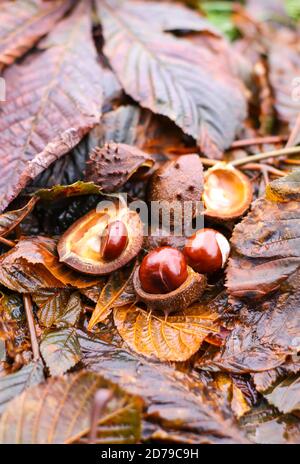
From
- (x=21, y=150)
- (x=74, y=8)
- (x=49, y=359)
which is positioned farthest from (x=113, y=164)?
(x=74, y=8)

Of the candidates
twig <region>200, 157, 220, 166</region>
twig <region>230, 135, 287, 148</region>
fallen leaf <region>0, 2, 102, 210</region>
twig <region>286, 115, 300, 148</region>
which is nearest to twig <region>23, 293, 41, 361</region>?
fallen leaf <region>0, 2, 102, 210</region>

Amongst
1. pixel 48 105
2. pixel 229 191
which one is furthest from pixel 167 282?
pixel 48 105

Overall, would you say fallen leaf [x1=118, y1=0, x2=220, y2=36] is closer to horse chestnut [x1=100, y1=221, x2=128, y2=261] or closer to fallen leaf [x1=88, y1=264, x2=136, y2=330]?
horse chestnut [x1=100, y1=221, x2=128, y2=261]

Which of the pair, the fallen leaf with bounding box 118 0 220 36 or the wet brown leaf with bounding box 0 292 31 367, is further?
the fallen leaf with bounding box 118 0 220 36

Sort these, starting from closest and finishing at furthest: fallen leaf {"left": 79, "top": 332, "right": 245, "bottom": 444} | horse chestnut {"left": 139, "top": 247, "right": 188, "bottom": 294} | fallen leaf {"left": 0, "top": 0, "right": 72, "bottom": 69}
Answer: fallen leaf {"left": 79, "top": 332, "right": 245, "bottom": 444} → horse chestnut {"left": 139, "top": 247, "right": 188, "bottom": 294} → fallen leaf {"left": 0, "top": 0, "right": 72, "bottom": 69}

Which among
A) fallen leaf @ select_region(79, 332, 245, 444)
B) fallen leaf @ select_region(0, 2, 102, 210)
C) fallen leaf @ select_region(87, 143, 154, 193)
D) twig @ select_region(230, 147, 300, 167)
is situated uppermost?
fallen leaf @ select_region(0, 2, 102, 210)

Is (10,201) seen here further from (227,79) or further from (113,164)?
(227,79)
